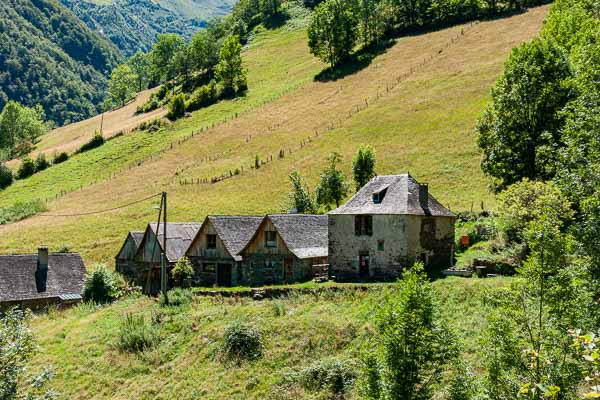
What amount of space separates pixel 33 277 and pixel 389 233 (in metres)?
30.1

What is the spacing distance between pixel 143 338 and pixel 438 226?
2226cm

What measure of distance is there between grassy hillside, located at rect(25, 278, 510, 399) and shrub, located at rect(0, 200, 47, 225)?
45.9 meters

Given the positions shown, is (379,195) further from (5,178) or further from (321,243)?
(5,178)

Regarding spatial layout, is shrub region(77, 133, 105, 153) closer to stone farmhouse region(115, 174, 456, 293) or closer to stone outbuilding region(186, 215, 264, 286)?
stone farmhouse region(115, 174, 456, 293)

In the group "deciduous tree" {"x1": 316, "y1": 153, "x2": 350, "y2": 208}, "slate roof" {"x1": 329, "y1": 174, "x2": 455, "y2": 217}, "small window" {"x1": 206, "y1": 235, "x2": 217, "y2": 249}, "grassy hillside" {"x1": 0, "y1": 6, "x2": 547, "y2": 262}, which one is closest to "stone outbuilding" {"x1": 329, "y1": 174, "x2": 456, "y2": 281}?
"slate roof" {"x1": 329, "y1": 174, "x2": 455, "y2": 217}

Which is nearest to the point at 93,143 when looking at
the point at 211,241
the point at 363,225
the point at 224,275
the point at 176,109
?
the point at 176,109

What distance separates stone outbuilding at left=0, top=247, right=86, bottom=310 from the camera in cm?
4869

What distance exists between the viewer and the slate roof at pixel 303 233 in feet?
157

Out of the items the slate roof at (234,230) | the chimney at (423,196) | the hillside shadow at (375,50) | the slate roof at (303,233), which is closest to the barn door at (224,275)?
the slate roof at (234,230)

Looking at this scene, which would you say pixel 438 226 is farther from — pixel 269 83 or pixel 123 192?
pixel 269 83

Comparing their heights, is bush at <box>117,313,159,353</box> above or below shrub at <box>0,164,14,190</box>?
below

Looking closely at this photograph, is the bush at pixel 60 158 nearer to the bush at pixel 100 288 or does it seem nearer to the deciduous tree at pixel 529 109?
the bush at pixel 100 288

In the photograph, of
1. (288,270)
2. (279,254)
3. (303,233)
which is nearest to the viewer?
(288,270)

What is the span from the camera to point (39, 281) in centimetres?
5088
